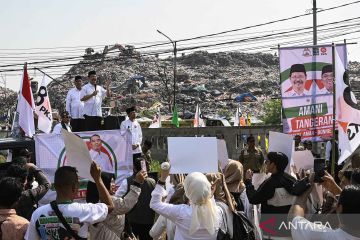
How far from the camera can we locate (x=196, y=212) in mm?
4402

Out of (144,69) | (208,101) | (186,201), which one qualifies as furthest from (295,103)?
(144,69)

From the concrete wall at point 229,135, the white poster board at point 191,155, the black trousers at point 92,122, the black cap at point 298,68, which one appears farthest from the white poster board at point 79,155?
the concrete wall at point 229,135

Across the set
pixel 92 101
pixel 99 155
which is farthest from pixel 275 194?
pixel 92 101

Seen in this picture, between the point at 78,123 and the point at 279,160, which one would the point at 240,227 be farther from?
the point at 78,123

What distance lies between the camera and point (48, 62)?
33281 millimetres

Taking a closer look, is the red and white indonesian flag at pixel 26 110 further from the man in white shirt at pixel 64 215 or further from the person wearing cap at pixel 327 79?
the man in white shirt at pixel 64 215

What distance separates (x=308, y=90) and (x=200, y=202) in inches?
279

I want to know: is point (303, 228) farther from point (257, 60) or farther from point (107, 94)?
point (257, 60)

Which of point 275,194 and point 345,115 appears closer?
point 275,194

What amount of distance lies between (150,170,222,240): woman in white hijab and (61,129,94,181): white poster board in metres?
0.70

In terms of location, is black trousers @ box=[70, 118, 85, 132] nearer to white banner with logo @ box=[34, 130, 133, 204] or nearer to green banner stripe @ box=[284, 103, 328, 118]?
green banner stripe @ box=[284, 103, 328, 118]

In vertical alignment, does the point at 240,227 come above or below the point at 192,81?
below

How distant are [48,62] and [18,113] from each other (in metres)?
24.0

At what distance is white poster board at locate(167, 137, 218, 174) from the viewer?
4.96 meters
